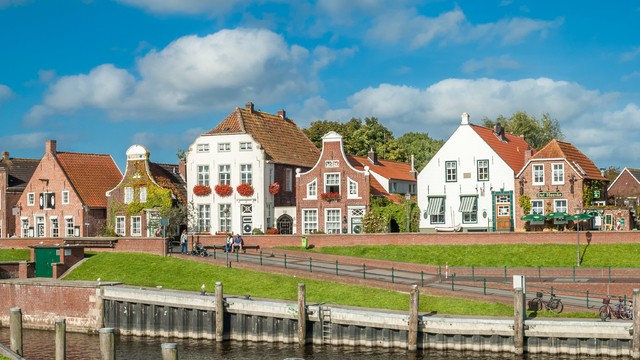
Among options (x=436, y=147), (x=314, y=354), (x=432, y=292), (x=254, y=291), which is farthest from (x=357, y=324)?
(x=436, y=147)

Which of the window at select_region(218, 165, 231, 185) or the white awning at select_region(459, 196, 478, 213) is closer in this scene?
the white awning at select_region(459, 196, 478, 213)

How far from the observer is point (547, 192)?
6512cm

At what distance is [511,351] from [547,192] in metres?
29.4

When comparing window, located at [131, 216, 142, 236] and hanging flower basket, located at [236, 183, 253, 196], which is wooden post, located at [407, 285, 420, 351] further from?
window, located at [131, 216, 142, 236]

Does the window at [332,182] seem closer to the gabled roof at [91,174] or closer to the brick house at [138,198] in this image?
the brick house at [138,198]

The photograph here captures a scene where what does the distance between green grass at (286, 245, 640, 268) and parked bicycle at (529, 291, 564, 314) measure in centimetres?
1348

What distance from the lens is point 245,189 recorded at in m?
71.5

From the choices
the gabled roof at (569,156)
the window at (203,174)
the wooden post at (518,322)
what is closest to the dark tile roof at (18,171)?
the window at (203,174)

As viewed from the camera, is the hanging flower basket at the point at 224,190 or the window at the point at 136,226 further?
the window at the point at 136,226

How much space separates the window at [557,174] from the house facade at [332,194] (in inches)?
568

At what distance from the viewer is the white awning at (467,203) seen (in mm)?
67775

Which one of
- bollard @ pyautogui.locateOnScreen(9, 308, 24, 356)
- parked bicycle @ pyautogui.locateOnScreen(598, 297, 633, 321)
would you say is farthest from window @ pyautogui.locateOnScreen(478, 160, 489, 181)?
bollard @ pyautogui.locateOnScreen(9, 308, 24, 356)

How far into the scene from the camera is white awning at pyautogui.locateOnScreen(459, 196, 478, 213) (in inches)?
2668

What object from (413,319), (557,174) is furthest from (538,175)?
(413,319)
